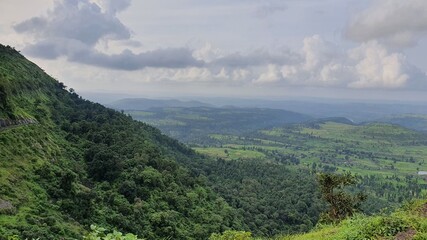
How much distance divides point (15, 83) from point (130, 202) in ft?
143

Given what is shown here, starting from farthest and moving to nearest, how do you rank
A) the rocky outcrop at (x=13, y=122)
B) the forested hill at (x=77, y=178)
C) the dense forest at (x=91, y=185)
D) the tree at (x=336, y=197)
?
A: 1. the rocky outcrop at (x=13, y=122)
2. the dense forest at (x=91, y=185)
3. the forested hill at (x=77, y=178)
4. the tree at (x=336, y=197)

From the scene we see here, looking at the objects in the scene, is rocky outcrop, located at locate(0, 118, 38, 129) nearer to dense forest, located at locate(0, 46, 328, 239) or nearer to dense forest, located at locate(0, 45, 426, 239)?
dense forest, located at locate(0, 45, 426, 239)

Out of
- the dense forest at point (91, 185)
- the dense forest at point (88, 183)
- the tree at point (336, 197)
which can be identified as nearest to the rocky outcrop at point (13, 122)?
the dense forest at point (91, 185)

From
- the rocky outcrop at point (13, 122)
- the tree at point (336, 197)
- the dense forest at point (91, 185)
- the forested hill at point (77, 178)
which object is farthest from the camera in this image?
the rocky outcrop at point (13, 122)

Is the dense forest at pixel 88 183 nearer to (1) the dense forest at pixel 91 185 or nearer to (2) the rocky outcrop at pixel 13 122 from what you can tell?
(1) the dense forest at pixel 91 185

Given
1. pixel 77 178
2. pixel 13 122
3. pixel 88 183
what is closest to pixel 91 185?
A: pixel 88 183

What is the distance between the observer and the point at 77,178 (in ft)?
264

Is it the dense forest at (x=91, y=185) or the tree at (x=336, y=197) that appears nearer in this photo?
the tree at (x=336, y=197)

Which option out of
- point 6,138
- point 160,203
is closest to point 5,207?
point 6,138

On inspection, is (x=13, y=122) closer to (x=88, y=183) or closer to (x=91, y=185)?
(x=88, y=183)

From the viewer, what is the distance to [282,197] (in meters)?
160

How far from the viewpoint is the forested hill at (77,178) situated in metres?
58.0

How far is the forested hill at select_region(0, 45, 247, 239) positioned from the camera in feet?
190

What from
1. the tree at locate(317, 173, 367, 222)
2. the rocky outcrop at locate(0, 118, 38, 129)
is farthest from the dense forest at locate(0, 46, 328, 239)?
the tree at locate(317, 173, 367, 222)
